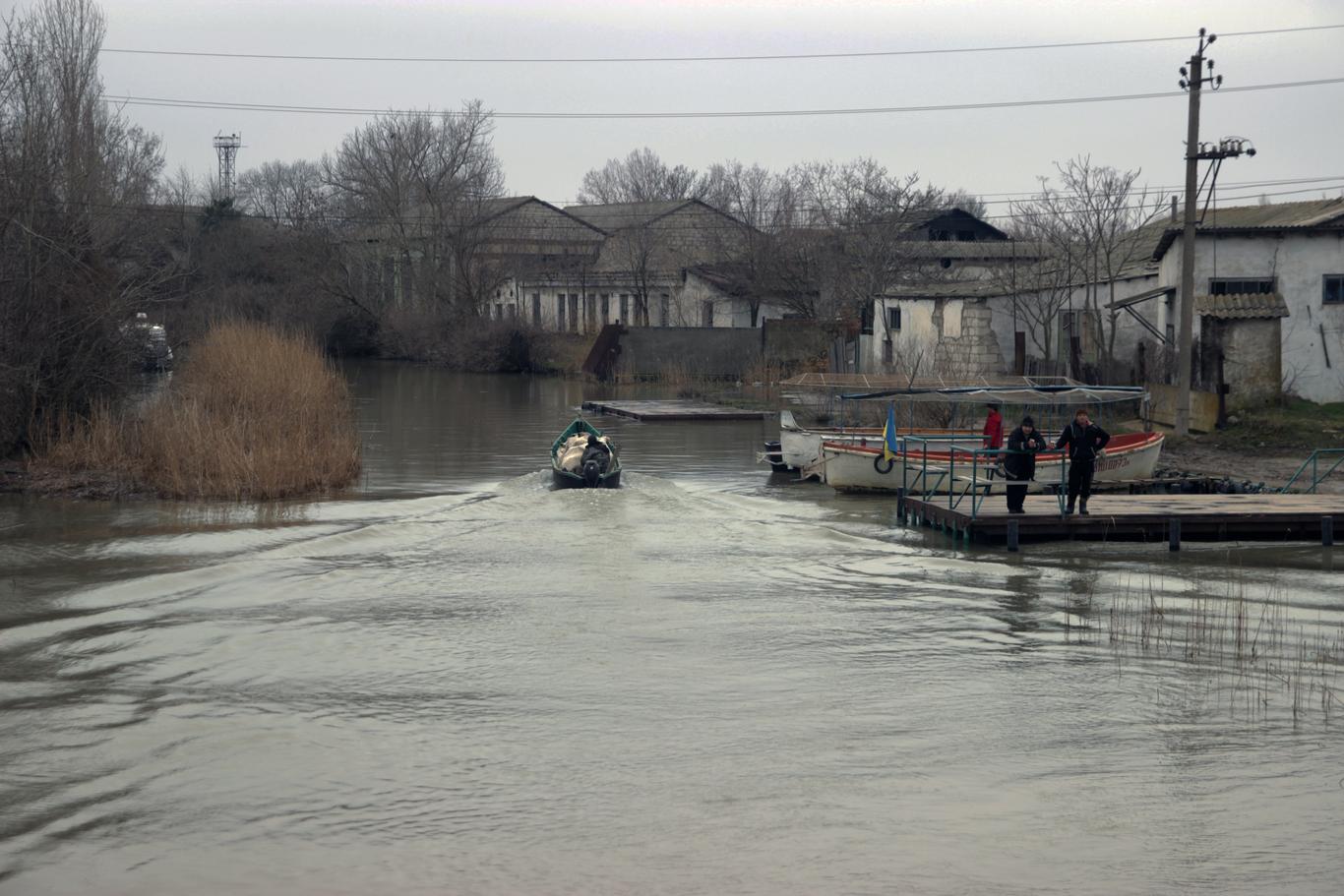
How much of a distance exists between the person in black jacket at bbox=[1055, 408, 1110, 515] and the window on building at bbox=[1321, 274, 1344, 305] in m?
14.9

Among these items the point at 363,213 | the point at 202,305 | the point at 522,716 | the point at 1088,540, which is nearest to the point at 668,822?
the point at 522,716

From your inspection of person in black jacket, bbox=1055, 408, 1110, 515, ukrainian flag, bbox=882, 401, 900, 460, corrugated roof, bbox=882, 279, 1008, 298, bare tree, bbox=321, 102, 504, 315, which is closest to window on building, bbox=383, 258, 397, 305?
bare tree, bbox=321, 102, 504, 315

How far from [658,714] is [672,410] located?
34.0 metres

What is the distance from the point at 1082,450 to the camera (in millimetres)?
21438

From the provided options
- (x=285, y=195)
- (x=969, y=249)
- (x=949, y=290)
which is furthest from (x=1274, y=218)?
(x=285, y=195)

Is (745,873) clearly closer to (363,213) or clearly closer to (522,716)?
(522,716)

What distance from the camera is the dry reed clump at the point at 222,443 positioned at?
27266 millimetres

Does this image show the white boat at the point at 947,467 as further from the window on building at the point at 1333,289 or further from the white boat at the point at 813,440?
the window on building at the point at 1333,289

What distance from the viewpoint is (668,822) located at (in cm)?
1051

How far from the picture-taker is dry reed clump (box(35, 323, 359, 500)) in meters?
27.3

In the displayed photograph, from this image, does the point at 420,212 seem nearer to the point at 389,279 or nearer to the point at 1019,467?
the point at 389,279

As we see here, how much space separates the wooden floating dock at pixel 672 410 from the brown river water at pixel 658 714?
21.8 meters

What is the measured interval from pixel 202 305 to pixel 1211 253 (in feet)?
121

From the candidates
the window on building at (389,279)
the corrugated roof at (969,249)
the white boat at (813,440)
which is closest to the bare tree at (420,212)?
the window on building at (389,279)
